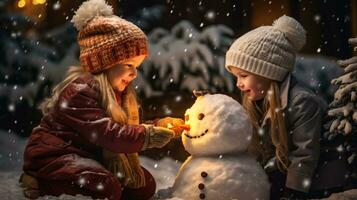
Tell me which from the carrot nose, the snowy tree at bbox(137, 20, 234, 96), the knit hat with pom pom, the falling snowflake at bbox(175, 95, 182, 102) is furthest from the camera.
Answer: the falling snowflake at bbox(175, 95, 182, 102)

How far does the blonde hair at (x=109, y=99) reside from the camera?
3.81 m

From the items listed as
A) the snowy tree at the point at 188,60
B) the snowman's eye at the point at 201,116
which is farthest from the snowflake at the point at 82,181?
the snowy tree at the point at 188,60

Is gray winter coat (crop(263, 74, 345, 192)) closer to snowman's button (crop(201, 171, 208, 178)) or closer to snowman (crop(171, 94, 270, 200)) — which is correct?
snowman (crop(171, 94, 270, 200))

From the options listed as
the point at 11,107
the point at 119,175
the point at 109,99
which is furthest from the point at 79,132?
the point at 11,107

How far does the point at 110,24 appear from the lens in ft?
12.8

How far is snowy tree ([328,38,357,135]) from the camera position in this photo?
4.01 metres

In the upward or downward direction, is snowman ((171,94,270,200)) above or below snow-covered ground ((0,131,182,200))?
above

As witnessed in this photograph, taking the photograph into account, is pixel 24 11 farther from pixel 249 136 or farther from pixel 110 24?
pixel 249 136

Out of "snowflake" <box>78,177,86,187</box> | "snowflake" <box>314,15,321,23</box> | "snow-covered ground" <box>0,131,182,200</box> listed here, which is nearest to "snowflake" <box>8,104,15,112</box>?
"snow-covered ground" <box>0,131,182,200</box>

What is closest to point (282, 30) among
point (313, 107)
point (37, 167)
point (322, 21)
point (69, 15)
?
point (313, 107)

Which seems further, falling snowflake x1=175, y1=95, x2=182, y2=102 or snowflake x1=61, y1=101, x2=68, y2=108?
falling snowflake x1=175, y1=95, x2=182, y2=102

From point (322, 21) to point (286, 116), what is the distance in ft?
6.80

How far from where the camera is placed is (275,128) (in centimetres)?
407

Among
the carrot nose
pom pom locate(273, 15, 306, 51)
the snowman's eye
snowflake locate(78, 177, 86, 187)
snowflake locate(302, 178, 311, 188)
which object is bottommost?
snowflake locate(302, 178, 311, 188)
